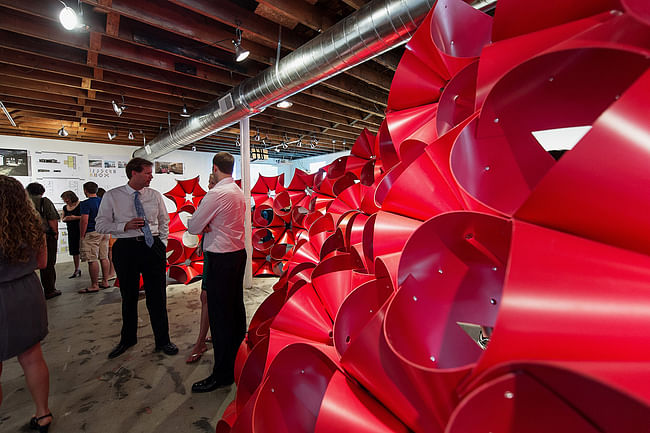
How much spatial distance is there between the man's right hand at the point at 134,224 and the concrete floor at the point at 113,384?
111cm

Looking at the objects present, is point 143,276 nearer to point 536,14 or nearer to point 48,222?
point 48,222

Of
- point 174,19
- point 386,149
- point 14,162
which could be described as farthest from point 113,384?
point 14,162

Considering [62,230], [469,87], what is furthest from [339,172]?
[62,230]

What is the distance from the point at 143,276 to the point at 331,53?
8.07 feet

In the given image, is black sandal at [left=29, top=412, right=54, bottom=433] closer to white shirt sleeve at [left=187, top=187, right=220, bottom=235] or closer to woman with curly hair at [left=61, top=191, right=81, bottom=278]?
white shirt sleeve at [left=187, top=187, right=220, bottom=235]

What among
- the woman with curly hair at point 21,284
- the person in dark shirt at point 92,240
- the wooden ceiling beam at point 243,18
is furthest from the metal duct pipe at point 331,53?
the woman with curly hair at point 21,284

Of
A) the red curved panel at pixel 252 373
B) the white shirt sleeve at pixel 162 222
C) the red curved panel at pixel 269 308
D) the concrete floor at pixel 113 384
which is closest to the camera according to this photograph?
the red curved panel at pixel 252 373

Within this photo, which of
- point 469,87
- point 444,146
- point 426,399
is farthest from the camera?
point 469,87

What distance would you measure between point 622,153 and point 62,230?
10.1 meters

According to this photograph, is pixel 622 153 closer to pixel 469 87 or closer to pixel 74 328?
pixel 469 87

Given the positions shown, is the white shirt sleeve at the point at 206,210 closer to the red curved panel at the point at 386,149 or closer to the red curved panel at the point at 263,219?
the red curved panel at the point at 386,149

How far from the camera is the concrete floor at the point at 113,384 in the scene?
1771mm

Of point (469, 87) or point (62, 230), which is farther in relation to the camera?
point (62, 230)

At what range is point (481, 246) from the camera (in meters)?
0.57
